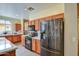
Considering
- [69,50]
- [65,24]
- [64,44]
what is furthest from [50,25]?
[69,50]

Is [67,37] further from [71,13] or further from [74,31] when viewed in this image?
[71,13]

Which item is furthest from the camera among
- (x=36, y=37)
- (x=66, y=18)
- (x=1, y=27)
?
(x=36, y=37)

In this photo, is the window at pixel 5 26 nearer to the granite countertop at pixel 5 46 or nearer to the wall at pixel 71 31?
the granite countertop at pixel 5 46

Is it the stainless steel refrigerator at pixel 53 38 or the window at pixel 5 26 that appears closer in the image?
the window at pixel 5 26

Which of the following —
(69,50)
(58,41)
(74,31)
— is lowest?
(69,50)

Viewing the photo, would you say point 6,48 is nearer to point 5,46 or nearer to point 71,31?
point 5,46

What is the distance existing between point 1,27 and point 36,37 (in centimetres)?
212

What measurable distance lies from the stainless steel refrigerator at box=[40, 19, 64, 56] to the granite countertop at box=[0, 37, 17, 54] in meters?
0.93

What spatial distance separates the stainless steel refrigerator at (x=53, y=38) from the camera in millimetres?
2609

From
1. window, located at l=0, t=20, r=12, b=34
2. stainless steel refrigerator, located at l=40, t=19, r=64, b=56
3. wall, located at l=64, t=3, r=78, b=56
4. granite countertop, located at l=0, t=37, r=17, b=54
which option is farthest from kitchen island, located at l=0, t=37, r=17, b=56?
wall, located at l=64, t=3, r=78, b=56

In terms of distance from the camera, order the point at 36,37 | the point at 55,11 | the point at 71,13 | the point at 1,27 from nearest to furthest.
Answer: the point at 1,27 < the point at 71,13 < the point at 55,11 < the point at 36,37

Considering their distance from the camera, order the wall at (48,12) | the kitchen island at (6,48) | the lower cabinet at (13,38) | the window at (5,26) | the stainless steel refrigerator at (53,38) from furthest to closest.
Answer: the wall at (48,12), the stainless steel refrigerator at (53,38), the lower cabinet at (13,38), the window at (5,26), the kitchen island at (6,48)

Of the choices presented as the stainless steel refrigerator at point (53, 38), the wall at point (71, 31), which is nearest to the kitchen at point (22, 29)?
the stainless steel refrigerator at point (53, 38)

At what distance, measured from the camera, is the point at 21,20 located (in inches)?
93.0
